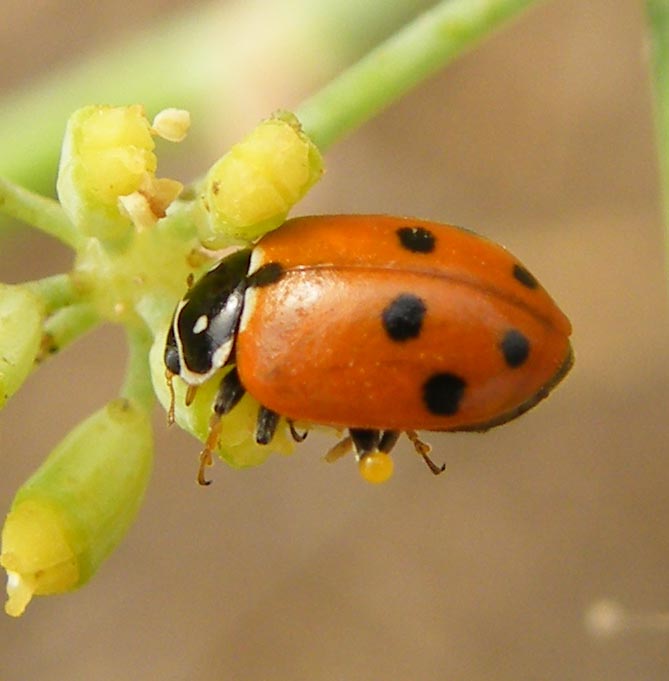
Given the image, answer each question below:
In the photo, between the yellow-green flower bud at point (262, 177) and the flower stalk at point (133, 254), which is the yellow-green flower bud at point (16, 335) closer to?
the flower stalk at point (133, 254)

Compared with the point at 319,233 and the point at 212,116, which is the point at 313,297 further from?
the point at 212,116

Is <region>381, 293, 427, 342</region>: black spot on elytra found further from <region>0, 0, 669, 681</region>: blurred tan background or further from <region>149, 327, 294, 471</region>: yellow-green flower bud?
<region>0, 0, 669, 681</region>: blurred tan background

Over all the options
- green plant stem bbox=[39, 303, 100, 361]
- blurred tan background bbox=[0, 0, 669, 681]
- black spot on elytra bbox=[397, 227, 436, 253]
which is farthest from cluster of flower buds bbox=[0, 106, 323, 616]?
blurred tan background bbox=[0, 0, 669, 681]

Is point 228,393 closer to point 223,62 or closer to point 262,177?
point 262,177

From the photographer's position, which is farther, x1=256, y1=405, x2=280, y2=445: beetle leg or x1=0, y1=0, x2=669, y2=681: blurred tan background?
x1=0, y1=0, x2=669, y2=681: blurred tan background

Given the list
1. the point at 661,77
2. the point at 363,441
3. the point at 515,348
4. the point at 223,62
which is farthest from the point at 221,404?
the point at 223,62

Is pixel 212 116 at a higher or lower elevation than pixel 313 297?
lower

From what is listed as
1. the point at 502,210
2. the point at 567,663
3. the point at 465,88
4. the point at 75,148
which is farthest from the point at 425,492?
the point at 75,148
